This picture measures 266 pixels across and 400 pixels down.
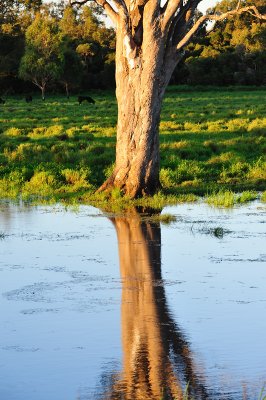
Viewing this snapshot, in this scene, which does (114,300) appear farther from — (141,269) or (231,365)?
(231,365)

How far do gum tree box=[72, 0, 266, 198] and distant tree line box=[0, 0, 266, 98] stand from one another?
63.0 metres

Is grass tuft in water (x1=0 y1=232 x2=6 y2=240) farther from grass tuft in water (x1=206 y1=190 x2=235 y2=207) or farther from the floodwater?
grass tuft in water (x1=206 y1=190 x2=235 y2=207)

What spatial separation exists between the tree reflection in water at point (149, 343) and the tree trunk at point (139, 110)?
242 inches

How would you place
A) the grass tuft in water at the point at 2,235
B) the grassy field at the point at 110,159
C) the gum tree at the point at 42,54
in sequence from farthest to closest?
the gum tree at the point at 42,54, the grassy field at the point at 110,159, the grass tuft in water at the point at 2,235

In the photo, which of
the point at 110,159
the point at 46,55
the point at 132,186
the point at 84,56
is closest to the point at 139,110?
the point at 132,186

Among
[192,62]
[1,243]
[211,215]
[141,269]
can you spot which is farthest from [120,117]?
[192,62]

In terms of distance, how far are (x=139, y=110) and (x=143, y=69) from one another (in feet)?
2.66

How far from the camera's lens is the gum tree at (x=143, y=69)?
60.2 ft

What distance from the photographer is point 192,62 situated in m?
89.1

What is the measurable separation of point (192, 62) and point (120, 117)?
71085 mm

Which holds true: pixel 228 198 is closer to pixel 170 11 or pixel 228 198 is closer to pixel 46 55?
pixel 170 11

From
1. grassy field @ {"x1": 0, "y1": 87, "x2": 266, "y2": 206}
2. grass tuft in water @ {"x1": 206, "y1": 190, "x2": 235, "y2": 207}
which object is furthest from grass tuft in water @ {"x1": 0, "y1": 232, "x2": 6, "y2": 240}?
grass tuft in water @ {"x1": 206, "y1": 190, "x2": 235, "y2": 207}

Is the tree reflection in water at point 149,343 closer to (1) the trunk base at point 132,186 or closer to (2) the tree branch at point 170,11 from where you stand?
(1) the trunk base at point 132,186

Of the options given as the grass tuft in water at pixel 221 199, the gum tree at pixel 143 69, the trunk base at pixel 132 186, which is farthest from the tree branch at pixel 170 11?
the grass tuft in water at pixel 221 199
